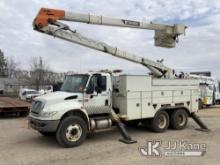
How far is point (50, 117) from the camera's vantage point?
8.45m

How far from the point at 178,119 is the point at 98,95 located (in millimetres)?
4239

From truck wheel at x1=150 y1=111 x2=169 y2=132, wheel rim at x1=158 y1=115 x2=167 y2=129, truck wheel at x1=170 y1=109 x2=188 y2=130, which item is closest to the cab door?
truck wheel at x1=150 y1=111 x2=169 y2=132

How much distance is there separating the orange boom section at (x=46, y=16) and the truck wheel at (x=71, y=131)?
3467mm

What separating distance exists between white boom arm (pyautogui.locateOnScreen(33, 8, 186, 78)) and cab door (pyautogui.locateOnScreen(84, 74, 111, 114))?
1740mm

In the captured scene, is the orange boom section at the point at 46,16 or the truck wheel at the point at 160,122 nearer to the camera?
the orange boom section at the point at 46,16

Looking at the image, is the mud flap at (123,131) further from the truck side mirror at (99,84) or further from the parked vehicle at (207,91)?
the parked vehicle at (207,91)

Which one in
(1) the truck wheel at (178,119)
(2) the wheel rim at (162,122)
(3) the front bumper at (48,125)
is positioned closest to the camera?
(3) the front bumper at (48,125)

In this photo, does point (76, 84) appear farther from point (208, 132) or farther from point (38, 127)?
point (208, 132)

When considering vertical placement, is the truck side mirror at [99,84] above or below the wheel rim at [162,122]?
above

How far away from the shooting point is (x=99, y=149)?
844 centimetres

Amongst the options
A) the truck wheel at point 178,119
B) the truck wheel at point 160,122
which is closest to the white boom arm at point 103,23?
the truck wheel at point 178,119

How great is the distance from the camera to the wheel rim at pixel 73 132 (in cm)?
871

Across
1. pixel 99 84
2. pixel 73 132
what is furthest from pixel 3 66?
pixel 73 132

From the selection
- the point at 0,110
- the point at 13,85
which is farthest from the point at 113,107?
the point at 13,85
